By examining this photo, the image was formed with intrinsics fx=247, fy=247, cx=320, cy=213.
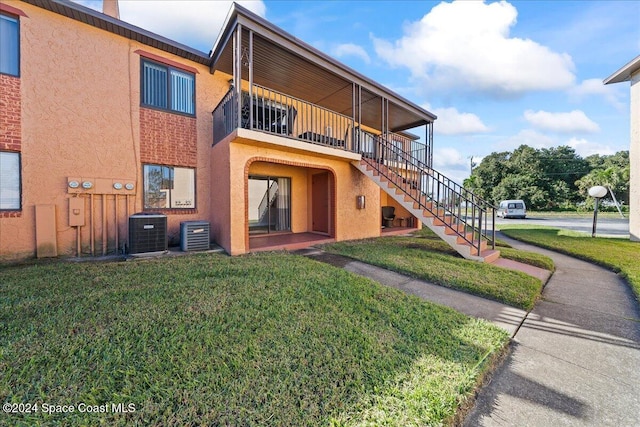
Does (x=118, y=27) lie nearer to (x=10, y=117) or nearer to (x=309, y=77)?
(x=10, y=117)

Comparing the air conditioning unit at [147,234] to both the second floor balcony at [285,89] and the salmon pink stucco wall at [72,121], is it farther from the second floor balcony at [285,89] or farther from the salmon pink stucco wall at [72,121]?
the second floor balcony at [285,89]

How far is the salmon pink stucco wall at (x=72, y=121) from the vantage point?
5441 millimetres

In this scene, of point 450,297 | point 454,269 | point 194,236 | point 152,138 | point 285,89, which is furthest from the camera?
point 285,89

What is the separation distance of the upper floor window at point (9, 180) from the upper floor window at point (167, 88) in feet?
9.79

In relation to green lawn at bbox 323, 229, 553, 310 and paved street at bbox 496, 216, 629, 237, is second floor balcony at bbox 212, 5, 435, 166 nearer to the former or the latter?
green lawn at bbox 323, 229, 553, 310

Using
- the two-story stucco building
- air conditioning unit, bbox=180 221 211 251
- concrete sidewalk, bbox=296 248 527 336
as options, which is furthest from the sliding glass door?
concrete sidewalk, bbox=296 248 527 336

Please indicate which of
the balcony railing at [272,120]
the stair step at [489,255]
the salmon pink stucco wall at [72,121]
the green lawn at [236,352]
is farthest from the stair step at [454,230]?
the salmon pink stucco wall at [72,121]

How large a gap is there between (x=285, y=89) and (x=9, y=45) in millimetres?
6625

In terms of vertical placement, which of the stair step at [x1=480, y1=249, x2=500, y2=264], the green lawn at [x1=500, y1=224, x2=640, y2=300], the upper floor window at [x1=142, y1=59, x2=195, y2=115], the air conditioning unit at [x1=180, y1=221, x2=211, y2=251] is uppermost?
the upper floor window at [x1=142, y1=59, x2=195, y2=115]

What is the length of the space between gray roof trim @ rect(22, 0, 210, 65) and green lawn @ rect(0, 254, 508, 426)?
6.03 meters

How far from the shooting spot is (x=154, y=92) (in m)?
6.95

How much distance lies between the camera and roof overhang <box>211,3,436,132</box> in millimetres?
5848

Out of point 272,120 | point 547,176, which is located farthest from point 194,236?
point 547,176

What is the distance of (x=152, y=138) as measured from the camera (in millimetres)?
6895
